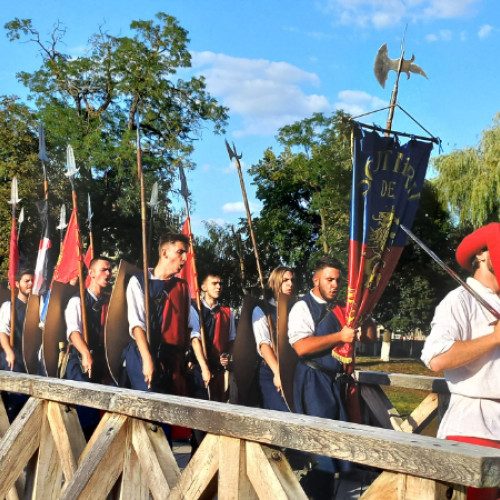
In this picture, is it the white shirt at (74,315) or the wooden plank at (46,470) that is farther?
the white shirt at (74,315)

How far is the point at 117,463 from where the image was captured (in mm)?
3307

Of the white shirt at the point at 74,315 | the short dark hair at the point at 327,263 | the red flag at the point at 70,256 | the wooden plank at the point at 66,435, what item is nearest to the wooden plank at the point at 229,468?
the wooden plank at the point at 66,435

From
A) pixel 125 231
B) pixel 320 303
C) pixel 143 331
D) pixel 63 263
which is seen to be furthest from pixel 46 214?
pixel 320 303

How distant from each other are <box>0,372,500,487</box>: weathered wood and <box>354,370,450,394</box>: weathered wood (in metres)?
2.54

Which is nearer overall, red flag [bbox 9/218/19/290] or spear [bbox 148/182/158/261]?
spear [bbox 148/182/158/261]

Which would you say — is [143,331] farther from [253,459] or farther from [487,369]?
[253,459]

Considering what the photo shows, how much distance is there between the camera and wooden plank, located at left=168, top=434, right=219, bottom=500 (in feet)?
9.09

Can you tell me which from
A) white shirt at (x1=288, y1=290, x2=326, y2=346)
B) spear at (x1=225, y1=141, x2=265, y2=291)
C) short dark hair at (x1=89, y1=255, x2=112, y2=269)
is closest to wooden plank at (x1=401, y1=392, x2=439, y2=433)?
white shirt at (x1=288, y1=290, x2=326, y2=346)

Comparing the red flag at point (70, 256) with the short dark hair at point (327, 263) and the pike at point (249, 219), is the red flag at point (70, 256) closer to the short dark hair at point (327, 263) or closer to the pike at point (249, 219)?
the pike at point (249, 219)

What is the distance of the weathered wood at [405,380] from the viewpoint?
5230 millimetres

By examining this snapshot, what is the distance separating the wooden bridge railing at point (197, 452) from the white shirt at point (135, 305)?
2.36 m

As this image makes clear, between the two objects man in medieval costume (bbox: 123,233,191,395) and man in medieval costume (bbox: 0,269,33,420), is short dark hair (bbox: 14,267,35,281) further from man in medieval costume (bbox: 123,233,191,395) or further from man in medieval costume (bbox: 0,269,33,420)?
man in medieval costume (bbox: 123,233,191,395)

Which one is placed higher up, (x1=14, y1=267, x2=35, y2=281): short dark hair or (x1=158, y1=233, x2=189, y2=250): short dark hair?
(x1=158, y1=233, x2=189, y2=250): short dark hair

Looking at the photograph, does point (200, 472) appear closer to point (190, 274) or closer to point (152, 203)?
point (190, 274)
